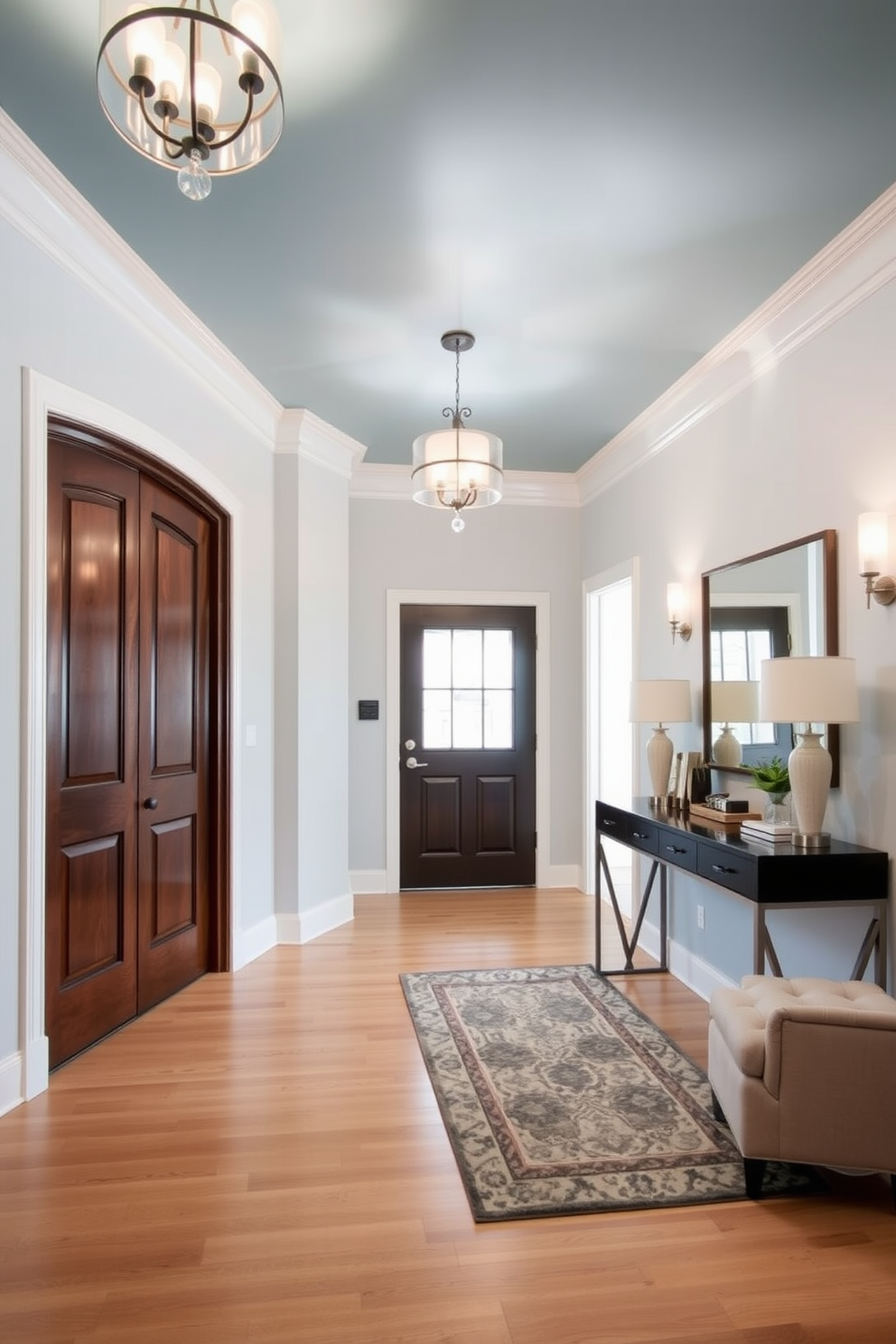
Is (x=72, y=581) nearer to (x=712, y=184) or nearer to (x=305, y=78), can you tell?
Answer: (x=305, y=78)

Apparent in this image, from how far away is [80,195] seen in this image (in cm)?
265

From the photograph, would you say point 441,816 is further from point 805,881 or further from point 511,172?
point 511,172

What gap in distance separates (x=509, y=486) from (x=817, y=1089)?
4.44m

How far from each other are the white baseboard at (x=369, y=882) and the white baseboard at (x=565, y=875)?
3.86 ft

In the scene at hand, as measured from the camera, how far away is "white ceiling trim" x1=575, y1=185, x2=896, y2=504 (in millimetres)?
2703

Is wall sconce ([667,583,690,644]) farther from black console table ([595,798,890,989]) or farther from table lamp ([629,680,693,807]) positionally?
black console table ([595,798,890,989])

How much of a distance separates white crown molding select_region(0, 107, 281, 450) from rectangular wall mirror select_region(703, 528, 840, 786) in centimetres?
→ 249

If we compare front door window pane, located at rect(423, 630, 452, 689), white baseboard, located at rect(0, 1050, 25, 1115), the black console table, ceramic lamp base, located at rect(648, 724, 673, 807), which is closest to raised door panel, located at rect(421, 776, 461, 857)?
front door window pane, located at rect(423, 630, 452, 689)

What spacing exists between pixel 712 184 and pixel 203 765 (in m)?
3.15

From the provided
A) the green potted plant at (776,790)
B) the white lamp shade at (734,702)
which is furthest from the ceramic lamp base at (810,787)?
the white lamp shade at (734,702)

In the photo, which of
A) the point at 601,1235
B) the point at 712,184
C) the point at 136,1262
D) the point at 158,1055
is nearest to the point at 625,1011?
the point at 601,1235

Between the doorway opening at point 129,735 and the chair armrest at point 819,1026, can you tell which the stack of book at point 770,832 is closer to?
the chair armrest at point 819,1026

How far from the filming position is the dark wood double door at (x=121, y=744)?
294 cm

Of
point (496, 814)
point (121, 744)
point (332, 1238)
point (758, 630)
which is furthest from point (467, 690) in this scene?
point (332, 1238)
